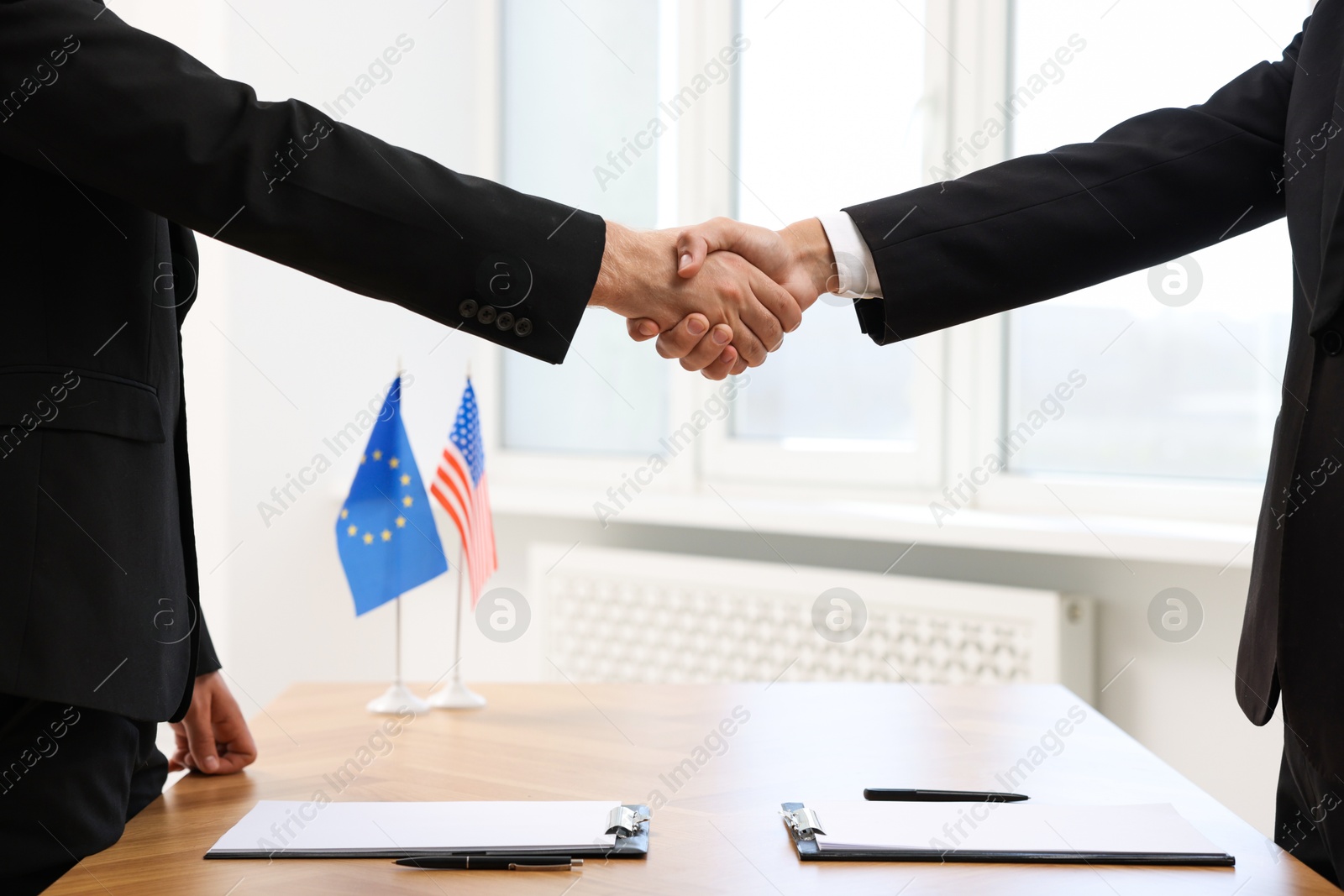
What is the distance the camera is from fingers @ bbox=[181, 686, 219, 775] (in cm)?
108

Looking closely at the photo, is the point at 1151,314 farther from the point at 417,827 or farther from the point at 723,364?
the point at 417,827

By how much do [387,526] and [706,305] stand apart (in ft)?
1.71

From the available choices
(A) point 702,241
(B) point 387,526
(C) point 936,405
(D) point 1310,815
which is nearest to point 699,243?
(A) point 702,241

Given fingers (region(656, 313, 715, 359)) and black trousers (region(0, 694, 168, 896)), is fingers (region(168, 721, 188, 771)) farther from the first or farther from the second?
fingers (region(656, 313, 715, 359))

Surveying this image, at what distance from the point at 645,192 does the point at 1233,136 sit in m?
1.85

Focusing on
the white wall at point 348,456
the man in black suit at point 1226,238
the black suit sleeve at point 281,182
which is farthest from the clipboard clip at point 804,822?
the white wall at point 348,456

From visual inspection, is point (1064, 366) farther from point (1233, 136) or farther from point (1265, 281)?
point (1233, 136)

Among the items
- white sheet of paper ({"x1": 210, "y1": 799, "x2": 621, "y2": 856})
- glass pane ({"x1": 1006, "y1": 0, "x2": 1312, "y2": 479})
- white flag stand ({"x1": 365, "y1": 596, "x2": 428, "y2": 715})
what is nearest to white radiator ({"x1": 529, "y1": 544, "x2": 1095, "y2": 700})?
glass pane ({"x1": 1006, "y1": 0, "x2": 1312, "y2": 479})

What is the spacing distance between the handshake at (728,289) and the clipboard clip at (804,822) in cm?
67

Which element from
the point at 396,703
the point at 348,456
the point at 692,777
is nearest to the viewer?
the point at 692,777

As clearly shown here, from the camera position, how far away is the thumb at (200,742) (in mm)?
1079

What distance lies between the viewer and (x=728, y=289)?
1.46 meters

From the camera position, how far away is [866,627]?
230 centimetres

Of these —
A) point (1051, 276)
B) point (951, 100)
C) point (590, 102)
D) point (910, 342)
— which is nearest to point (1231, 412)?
point (910, 342)
